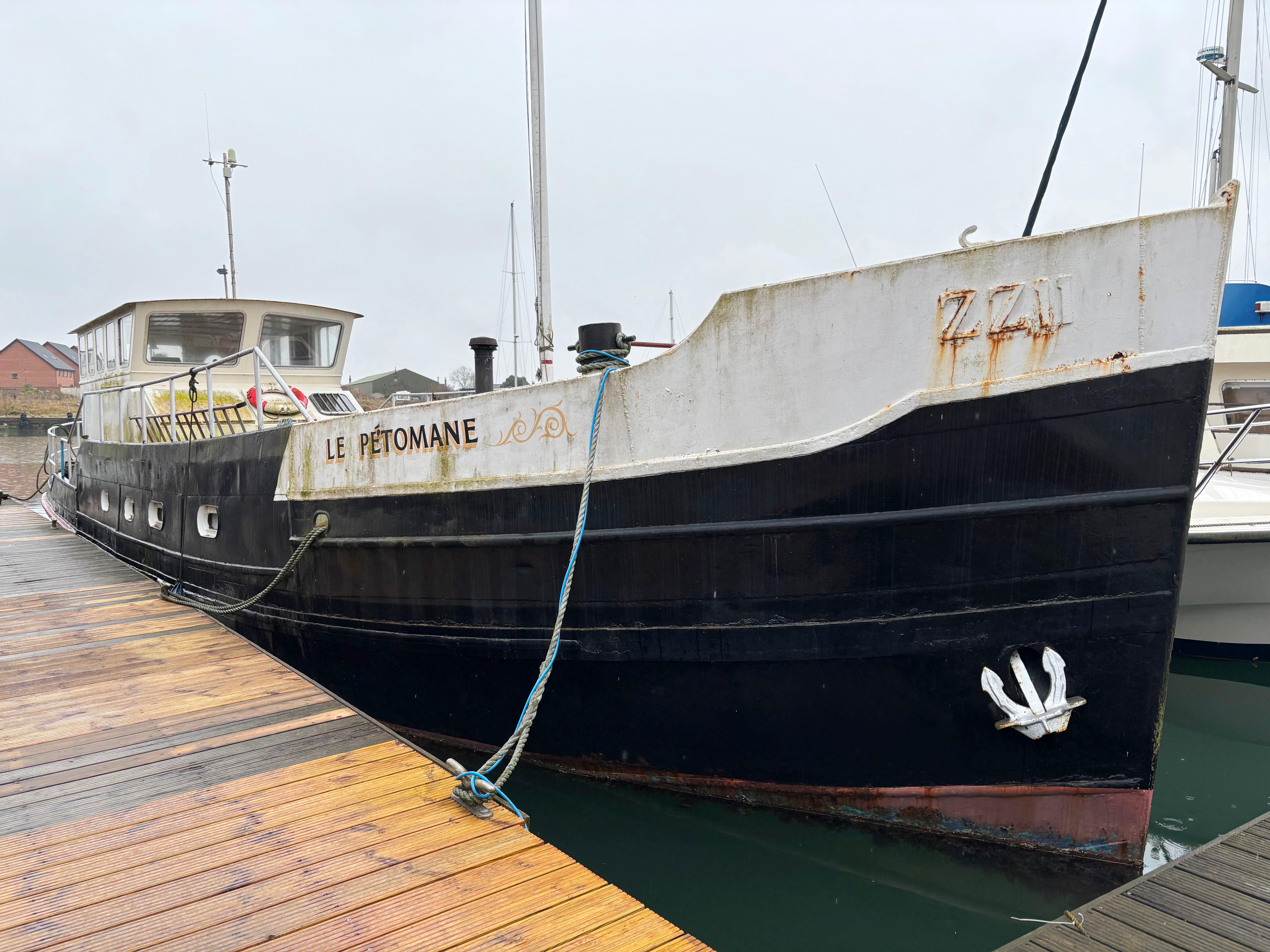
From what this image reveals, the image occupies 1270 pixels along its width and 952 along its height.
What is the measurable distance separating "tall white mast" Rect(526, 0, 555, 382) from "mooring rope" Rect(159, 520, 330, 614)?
2264 mm

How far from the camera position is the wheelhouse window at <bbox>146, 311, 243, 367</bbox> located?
7785 millimetres

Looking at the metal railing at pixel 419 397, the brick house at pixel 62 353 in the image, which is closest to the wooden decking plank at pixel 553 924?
the metal railing at pixel 419 397

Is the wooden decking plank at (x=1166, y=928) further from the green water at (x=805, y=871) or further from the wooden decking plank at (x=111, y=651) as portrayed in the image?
the wooden decking plank at (x=111, y=651)

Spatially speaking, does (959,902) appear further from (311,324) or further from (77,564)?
(77,564)

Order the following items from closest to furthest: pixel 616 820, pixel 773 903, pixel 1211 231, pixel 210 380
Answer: pixel 1211 231
pixel 773 903
pixel 616 820
pixel 210 380

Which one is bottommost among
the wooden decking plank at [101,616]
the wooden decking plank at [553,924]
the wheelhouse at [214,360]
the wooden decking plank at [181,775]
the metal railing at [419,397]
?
the wooden decking plank at [553,924]

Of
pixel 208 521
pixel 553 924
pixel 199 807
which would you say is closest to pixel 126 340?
pixel 208 521

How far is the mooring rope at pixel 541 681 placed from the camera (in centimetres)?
304

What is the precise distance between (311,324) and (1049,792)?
306 inches

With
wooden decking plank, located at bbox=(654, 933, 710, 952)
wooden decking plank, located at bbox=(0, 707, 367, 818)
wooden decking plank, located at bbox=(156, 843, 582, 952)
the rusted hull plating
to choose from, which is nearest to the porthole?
wooden decking plank, located at bbox=(0, 707, 367, 818)

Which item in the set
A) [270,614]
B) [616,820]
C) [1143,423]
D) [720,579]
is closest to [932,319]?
[1143,423]

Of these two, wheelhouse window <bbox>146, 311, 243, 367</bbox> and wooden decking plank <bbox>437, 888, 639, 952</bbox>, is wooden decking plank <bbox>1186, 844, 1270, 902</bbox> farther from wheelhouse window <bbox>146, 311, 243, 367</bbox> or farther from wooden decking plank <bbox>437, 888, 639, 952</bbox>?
wheelhouse window <bbox>146, 311, 243, 367</bbox>

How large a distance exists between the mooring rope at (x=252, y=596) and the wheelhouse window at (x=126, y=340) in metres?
2.37

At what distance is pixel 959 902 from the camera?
358cm
